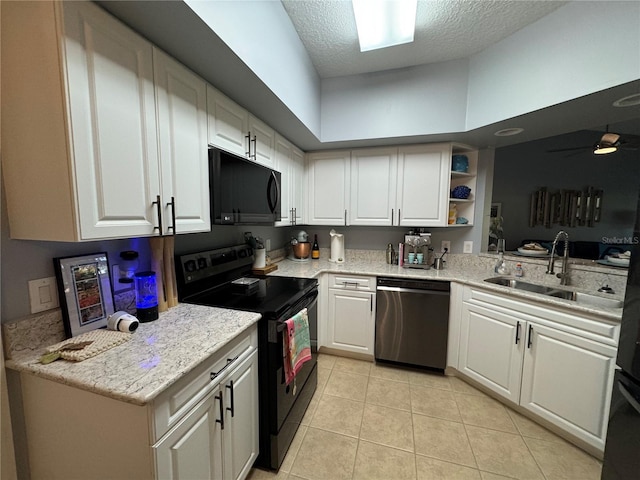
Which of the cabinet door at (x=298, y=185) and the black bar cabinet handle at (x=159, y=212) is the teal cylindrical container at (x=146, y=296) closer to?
the black bar cabinet handle at (x=159, y=212)

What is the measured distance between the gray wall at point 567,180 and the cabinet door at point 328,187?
165 centimetres

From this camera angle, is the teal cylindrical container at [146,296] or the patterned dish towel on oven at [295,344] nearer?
the teal cylindrical container at [146,296]

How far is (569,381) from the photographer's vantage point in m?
1.56

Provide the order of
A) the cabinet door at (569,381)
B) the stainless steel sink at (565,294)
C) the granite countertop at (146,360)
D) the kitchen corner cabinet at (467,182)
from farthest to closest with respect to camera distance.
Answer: the kitchen corner cabinet at (467,182) → the stainless steel sink at (565,294) → the cabinet door at (569,381) → the granite countertop at (146,360)

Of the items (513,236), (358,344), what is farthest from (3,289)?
(513,236)

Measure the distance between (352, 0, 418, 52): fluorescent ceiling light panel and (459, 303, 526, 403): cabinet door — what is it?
2131mm

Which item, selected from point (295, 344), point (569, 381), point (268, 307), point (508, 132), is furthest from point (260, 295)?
point (508, 132)

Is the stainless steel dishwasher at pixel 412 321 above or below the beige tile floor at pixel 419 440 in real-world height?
above

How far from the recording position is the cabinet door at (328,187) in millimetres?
2770

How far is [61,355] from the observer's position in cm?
87

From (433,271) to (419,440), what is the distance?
1.39 m

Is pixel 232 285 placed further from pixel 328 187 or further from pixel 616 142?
pixel 616 142

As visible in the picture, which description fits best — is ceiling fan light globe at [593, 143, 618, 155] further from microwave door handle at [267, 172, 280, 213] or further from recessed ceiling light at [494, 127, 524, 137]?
microwave door handle at [267, 172, 280, 213]

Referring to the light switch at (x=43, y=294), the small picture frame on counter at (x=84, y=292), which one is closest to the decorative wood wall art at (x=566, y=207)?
the small picture frame on counter at (x=84, y=292)
